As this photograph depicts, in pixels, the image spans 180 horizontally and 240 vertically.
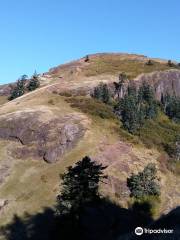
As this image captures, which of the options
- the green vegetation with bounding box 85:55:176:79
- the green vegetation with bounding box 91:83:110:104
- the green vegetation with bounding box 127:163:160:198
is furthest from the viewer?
the green vegetation with bounding box 85:55:176:79

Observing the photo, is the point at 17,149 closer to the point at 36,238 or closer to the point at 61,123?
the point at 61,123

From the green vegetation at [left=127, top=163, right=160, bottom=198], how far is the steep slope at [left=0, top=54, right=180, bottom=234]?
1477 mm

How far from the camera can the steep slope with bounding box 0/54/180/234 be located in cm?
8781

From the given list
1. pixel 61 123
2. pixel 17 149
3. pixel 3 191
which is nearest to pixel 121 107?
pixel 61 123

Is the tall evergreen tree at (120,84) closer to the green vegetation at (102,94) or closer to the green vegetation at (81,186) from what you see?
the green vegetation at (102,94)

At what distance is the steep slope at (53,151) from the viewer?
288 feet

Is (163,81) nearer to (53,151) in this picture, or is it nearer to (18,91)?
(18,91)

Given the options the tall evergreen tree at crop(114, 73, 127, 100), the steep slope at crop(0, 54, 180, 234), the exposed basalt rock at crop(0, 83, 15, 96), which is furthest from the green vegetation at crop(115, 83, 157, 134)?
the exposed basalt rock at crop(0, 83, 15, 96)

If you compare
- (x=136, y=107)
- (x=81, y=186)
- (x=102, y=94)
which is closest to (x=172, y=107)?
(x=136, y=107)

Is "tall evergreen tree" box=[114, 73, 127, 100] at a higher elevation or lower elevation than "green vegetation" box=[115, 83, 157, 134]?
higher

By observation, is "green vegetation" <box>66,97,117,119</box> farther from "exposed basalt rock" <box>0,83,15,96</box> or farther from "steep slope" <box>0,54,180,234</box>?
"exposed basalt rock" <box>0,83,15,96</box>

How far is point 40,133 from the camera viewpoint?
10562 cm

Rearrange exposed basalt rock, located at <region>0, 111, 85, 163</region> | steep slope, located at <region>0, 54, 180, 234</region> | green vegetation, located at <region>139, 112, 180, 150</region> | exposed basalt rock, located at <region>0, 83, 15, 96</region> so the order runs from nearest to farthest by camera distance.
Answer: steep slope, located at <region>0, 54, 180, 234</region> → exposed basalt rock, located at <region>0, 111, 85, 163</region> → green vegetation, located at <region>139, 112, 180, 150</region> → exposed basalt rock, located at <region>0, 83, 15, 96</region>

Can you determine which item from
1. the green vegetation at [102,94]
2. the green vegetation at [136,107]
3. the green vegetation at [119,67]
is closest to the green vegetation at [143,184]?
the green vegetation at [136,107]
